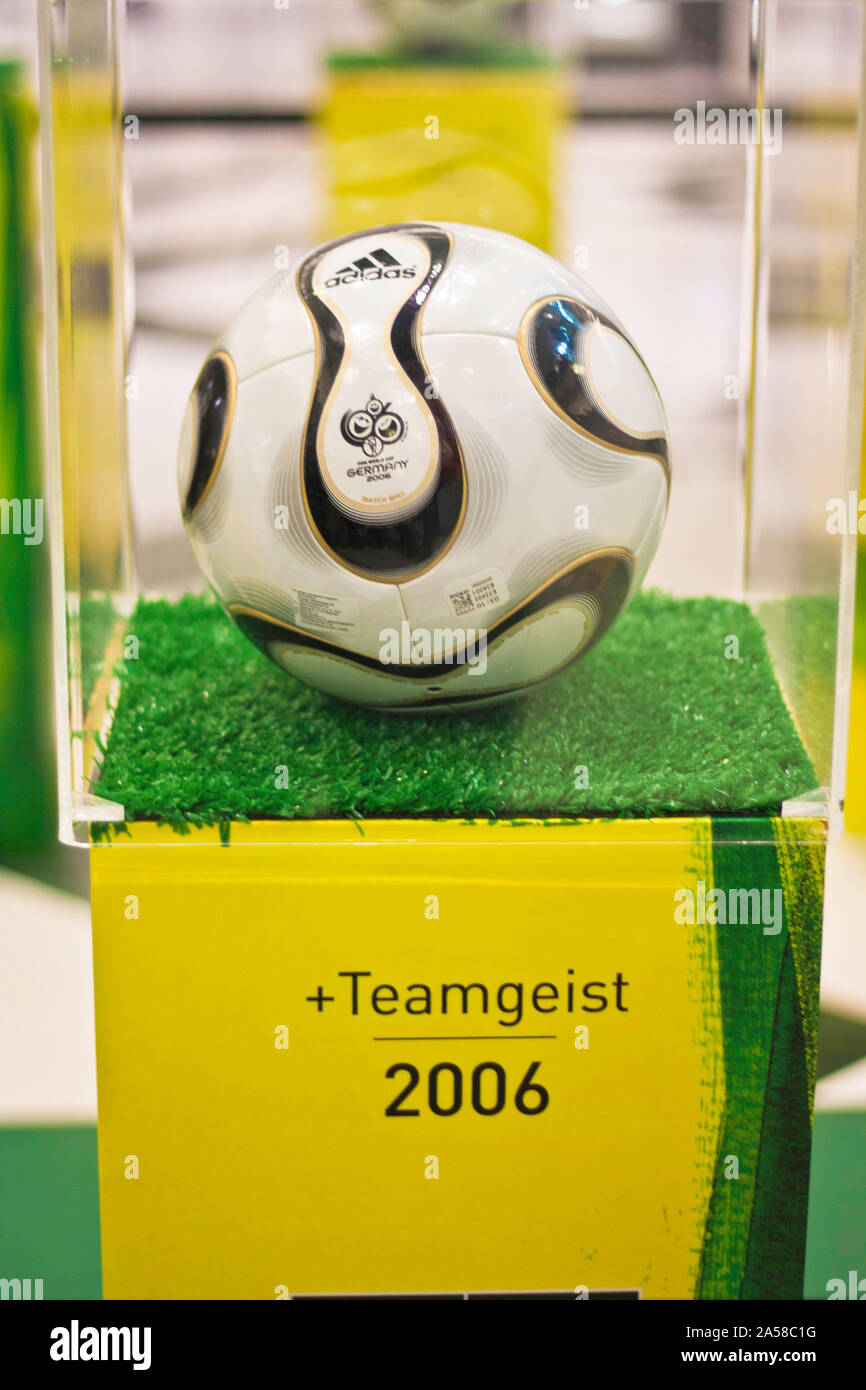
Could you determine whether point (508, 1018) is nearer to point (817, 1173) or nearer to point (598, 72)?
point (817, 1173)

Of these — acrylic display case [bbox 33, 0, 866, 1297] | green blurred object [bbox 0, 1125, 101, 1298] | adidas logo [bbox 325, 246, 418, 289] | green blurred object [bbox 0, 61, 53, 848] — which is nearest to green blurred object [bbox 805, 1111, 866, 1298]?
acrylic display case [bbox 33, 0, 866, 1297]

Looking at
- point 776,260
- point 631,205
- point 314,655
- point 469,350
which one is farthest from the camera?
point 631,205

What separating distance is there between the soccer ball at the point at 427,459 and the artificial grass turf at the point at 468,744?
90 mm

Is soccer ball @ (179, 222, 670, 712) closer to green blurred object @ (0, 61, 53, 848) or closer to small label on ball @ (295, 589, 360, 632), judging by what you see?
small label on ball @ (295, 589, 360, 632)

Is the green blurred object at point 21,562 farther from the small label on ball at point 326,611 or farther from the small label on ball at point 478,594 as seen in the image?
the small label on ball at point 478,594

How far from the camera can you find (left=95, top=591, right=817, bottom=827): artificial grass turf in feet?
4.14

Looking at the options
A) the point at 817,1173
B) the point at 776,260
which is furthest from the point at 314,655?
the point at 776,260

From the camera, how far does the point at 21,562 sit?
6.95 feet

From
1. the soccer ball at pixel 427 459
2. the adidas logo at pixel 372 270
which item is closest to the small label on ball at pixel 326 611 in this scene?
the soccer ball at pixel 427 459

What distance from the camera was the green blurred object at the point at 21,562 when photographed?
2.06 m

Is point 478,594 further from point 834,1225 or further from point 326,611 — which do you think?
point 834,1225

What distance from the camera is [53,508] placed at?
4.03ft

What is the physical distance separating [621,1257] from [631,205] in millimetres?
1785

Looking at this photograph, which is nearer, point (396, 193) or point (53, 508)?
point (53, 508)
